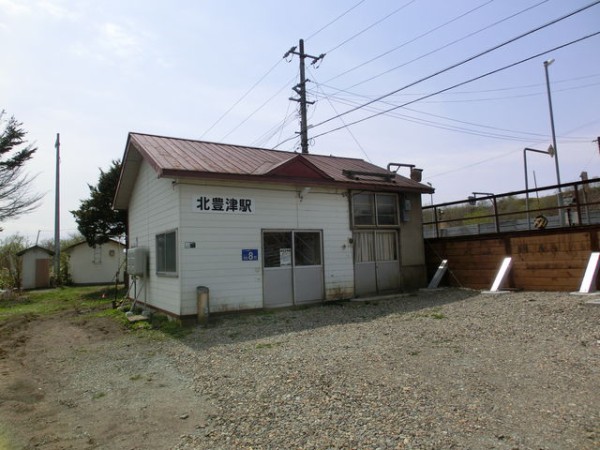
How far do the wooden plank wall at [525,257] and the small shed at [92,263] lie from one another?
1970 centimetres

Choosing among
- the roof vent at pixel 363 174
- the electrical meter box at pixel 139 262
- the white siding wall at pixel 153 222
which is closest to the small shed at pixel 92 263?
the white siding wall at pixel 153 222

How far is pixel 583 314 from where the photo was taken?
7.34 meters

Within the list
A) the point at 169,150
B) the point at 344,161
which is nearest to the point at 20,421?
the point at 169,150

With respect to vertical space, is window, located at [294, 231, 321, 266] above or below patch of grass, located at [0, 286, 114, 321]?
above

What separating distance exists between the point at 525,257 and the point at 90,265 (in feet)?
77.5

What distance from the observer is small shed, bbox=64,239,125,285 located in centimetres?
2500

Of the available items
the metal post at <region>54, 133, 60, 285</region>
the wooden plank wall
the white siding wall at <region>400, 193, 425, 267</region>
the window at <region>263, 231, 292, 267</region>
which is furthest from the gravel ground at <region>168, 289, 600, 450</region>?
the metal post at <region>54, 133, 60, 285</region>

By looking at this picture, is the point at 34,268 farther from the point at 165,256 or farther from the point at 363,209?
the point at 363,209

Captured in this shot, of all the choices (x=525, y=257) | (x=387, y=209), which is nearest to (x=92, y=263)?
(x=387, y=209)

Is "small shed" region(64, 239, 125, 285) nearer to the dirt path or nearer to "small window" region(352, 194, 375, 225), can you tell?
the dirt path

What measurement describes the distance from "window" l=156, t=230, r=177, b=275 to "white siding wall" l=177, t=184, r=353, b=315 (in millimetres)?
635

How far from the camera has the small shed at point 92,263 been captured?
2500 cm

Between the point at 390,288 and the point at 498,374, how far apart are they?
7.94 m

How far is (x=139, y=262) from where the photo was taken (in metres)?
11.7
